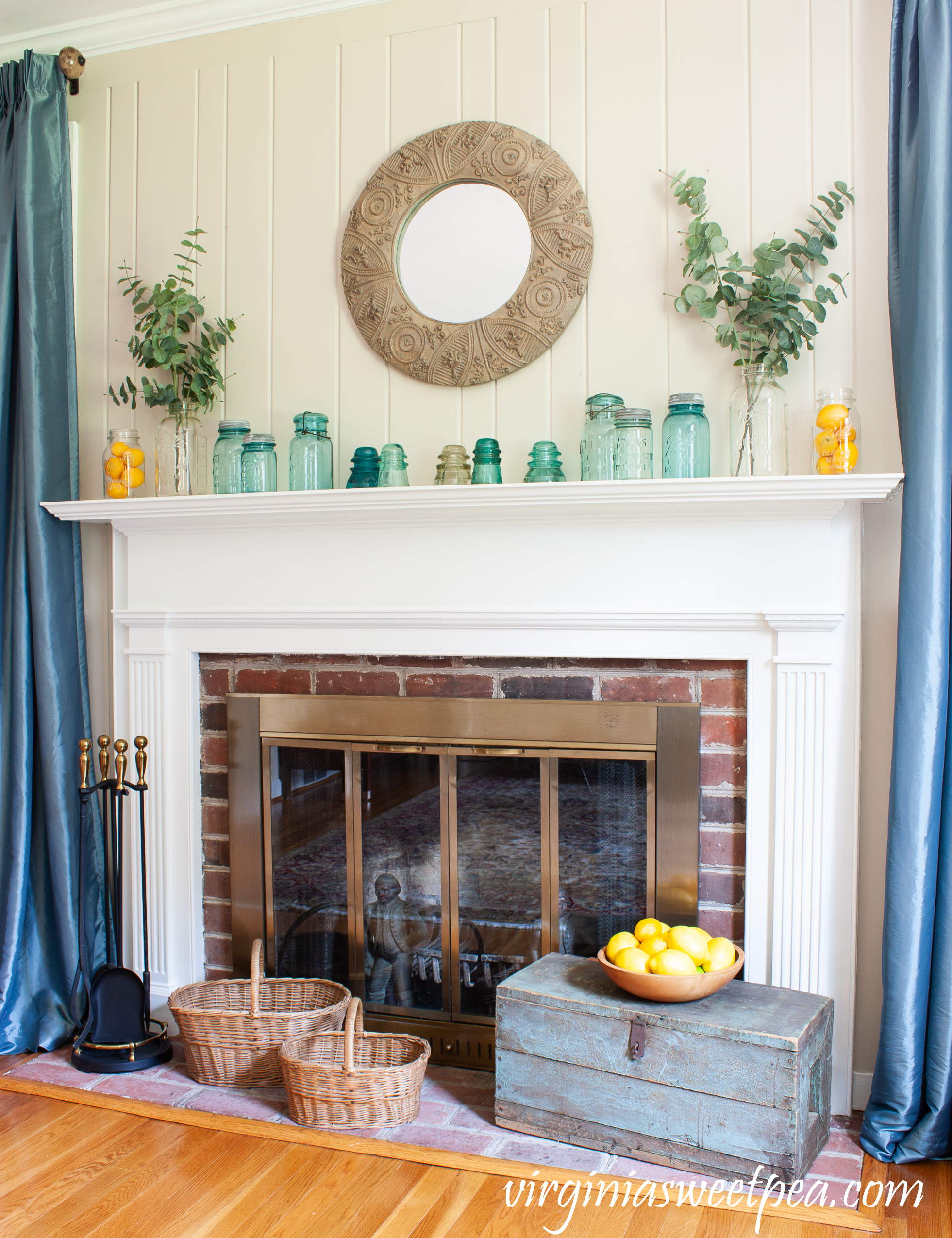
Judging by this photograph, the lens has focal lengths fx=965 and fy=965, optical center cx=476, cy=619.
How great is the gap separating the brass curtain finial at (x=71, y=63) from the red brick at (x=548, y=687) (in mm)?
1815

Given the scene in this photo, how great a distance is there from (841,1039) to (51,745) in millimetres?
1878

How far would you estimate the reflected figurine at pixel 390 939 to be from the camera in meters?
2.23

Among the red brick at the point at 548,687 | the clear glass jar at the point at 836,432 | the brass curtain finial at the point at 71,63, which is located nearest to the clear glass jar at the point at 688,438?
the clear glass jar at the point at 836,432

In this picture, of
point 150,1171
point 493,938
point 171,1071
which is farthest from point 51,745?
point 493,938

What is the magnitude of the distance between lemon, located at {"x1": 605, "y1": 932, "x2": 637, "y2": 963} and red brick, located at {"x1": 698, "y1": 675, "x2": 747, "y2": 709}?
0.49 m

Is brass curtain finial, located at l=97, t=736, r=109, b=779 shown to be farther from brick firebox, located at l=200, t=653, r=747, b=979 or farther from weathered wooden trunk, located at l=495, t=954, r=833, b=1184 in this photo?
weathered wooden trunk, located at l=495, t=954, r=833, b=1184

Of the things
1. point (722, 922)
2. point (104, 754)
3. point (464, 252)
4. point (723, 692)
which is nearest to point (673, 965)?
point (722, 922)

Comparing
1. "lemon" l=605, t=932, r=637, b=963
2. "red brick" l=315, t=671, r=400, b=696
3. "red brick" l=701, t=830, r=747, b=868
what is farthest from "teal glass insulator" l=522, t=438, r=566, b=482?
"lemon" l=605, t=932, r=637, b=963

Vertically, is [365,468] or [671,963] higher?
[365,468]

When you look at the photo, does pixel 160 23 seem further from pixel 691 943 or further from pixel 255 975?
pixel 691 943

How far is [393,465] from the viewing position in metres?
2.09

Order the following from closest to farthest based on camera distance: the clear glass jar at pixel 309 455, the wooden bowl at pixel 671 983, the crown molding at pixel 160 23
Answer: the wooden bowl at pixel 671 983, the clear glass jar at pixel 309 455, the crown molding at pixel 160 23

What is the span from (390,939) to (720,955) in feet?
2.66

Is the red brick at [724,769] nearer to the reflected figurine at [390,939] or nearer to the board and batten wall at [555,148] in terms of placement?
the board and batten wall at [555,148]
